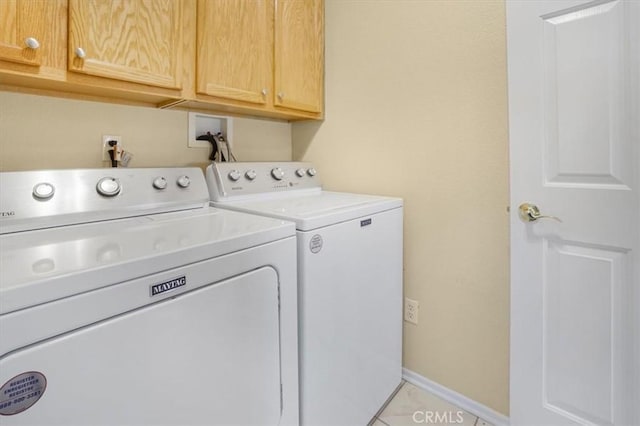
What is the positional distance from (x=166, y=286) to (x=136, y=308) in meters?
0.07

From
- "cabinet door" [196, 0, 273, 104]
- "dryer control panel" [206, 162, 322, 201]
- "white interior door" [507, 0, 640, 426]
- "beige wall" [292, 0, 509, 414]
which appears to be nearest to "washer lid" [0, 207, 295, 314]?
"dryer control panel" [206, 162, 322, 201]

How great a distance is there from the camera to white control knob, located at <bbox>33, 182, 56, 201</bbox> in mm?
1013

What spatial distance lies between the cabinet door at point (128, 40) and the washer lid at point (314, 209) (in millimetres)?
575

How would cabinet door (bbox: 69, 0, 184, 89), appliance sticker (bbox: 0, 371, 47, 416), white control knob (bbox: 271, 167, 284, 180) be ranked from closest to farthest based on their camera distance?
appliance sticker (bbox: 0, 371, 47, 416), cabinet door (bbox: 69, 0, 184, 89), white control knob (bbox: 271, 167, 284, 180)

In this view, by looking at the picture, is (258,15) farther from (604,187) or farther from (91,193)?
(604,187)

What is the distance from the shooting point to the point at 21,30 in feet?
3.28

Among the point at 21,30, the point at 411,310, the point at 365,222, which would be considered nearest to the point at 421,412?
the point at 411,310

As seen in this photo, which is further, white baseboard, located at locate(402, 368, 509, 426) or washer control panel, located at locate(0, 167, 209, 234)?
white baseboard, located at locate(402, 368, 509, 426)

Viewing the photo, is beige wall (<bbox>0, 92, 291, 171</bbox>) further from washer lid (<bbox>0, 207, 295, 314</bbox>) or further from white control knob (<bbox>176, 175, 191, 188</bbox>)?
washer lid (<bbox>0, 207, 295, 314</bbox>)

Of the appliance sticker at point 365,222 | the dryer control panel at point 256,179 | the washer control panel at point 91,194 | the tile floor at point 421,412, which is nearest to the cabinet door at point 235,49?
the dryer control panel at point 256,179

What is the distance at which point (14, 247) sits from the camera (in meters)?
0.81

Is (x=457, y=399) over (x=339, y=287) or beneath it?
beneath

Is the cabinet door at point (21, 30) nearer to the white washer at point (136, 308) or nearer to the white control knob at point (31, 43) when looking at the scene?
the white control knob at point (31, 43)

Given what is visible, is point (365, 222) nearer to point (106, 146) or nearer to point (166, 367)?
point (166, 367)
